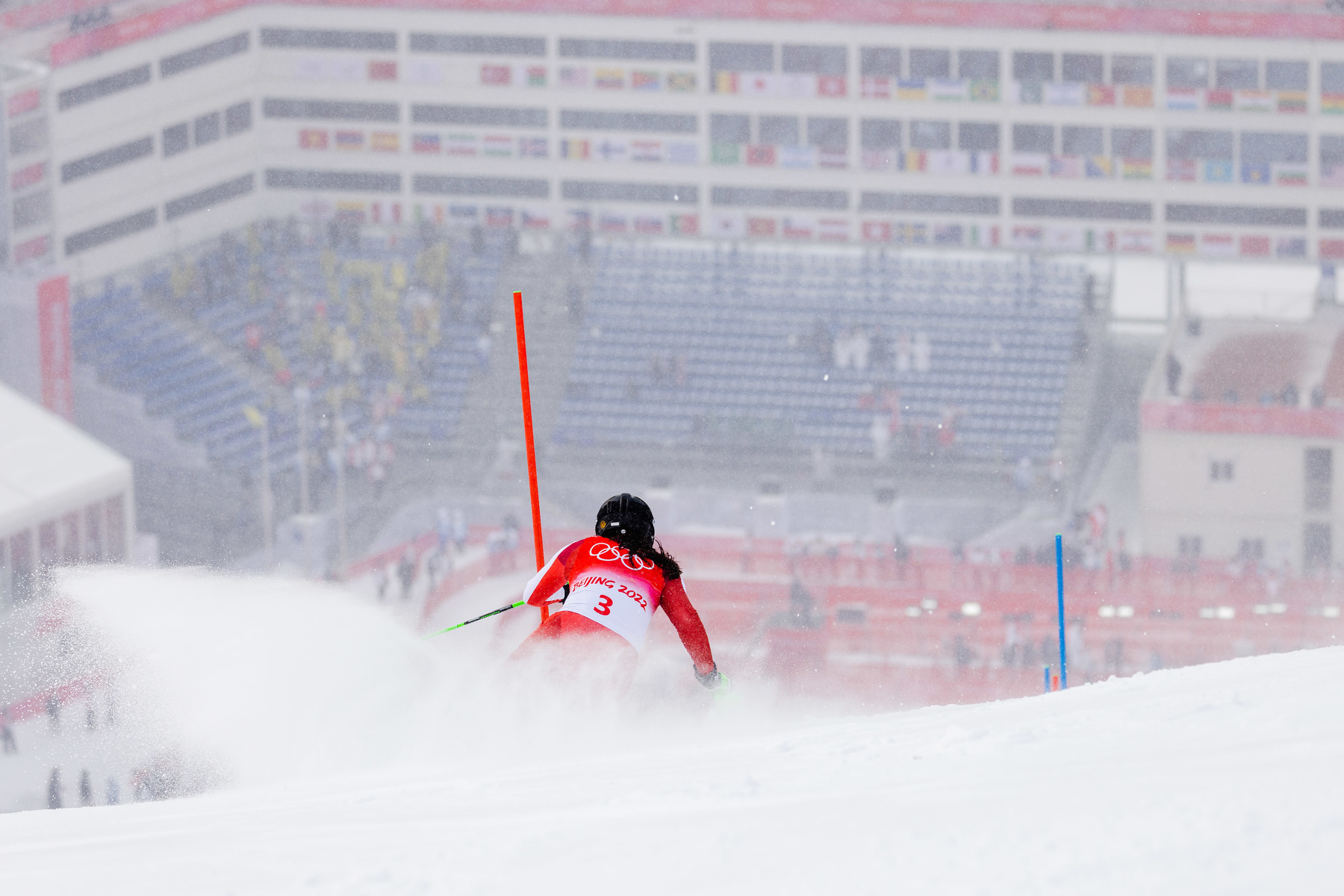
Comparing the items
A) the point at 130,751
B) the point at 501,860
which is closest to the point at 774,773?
the point at 501,860

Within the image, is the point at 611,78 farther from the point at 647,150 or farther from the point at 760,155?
the point at 760,155

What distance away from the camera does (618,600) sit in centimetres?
520

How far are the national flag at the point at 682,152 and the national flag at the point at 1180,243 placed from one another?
885 cm

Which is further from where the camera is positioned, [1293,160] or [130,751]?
[1293,160]

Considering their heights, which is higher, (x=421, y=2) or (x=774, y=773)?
(x=421, y=2)

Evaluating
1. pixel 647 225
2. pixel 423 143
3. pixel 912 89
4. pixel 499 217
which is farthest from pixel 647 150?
pixel 912 89

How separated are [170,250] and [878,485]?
13.8 m

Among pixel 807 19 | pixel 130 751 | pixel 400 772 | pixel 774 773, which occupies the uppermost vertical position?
pixel 807 19

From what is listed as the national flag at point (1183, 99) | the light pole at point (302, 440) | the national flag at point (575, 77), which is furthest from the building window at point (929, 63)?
the light pole at point (302, 440)

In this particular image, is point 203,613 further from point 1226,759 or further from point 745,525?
point 745,525

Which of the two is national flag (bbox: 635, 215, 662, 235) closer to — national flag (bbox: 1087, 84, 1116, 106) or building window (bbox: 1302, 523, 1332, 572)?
national flag (bbox: 1087, 84, 1116, 106)

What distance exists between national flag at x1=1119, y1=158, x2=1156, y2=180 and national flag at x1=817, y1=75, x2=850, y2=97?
5275 millimetres

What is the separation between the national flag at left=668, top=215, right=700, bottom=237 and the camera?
32188mm

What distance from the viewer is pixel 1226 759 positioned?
3.72 metres
